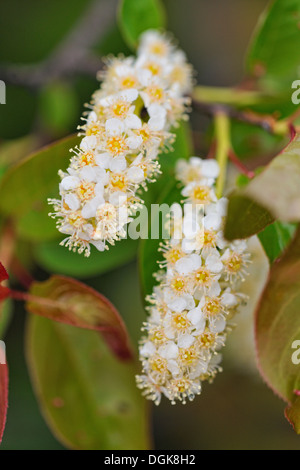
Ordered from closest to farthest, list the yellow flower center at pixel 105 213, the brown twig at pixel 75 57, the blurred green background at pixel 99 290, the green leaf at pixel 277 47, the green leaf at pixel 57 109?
the yellow flower center at pixel 105 213, the green leaf at pixel 277 47, the brown twig at pixel 75 57, the blurred green background at pixel 99 290, the green leaf at pixel 57 109

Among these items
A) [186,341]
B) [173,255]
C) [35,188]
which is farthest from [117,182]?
[35,188]

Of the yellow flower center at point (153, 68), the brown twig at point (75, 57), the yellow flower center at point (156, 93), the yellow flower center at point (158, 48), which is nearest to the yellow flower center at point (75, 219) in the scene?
the yellow flower center at point (156, 93)

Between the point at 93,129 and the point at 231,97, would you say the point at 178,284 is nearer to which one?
the point at 93,129

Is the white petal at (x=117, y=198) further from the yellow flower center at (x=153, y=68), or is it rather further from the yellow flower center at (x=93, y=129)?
the yellow flower center at (x=153, y=68)

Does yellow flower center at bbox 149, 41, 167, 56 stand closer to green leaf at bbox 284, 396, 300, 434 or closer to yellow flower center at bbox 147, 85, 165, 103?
yellow flower center at bbox 147, 85, 165, 103

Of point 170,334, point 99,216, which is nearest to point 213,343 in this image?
point 170,334
